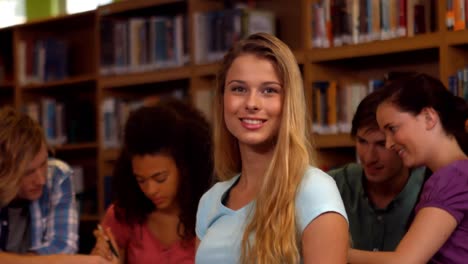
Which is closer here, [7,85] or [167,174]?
[167,174]

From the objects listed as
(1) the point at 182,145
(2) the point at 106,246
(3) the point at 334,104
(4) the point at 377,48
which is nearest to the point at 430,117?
(1) the point at 182,145

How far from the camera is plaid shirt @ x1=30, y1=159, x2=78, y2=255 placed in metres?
2.97

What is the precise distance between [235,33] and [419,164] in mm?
2147

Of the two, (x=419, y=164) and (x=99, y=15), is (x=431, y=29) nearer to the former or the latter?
(x=419, y=164)

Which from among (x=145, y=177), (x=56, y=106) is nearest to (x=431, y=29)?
(x=145, y=177)

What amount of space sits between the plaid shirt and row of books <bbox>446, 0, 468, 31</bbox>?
1733mm

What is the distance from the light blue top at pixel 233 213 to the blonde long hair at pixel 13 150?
1070mm

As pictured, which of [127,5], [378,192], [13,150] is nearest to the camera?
[378,192]

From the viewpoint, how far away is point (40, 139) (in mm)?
2844

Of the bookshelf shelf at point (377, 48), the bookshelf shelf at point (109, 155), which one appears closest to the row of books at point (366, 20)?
the bookshelf shelf at point (377, 48)

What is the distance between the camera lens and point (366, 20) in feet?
11.6

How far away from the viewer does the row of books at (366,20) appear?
332 cm

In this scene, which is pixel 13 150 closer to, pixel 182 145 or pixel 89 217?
pixel 182 145

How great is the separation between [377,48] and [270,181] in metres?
1.90
